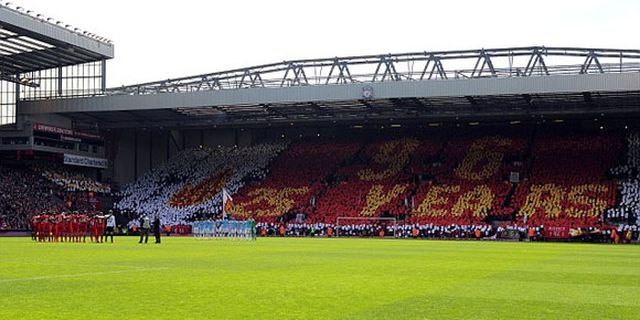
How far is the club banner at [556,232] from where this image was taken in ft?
168

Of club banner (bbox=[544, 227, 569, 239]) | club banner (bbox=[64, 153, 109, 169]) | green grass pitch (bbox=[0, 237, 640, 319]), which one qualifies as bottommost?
green grass pitch (bbox=[0, 237, 640, 319])

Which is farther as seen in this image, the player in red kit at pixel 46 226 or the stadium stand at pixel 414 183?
the stadium stand at pixel 414 183

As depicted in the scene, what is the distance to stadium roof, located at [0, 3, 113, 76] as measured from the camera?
51.2 meters

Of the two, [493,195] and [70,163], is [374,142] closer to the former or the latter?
[493,195]

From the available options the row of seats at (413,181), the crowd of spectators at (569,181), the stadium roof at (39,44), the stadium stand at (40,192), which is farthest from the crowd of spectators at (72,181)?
the crowd of spectators at (569,181)

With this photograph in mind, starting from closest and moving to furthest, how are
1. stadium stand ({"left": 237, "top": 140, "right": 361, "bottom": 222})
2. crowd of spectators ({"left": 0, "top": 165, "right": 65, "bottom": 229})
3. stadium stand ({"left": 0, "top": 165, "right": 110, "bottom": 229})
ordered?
crowd of spectators ({"left": 0, "top": 165, "right": 65, "bottom": 229}) → stadium stand ({"left": 0, "top": 165, "right": 110, "bottom": 229}) → stadium stand ({"left": 237, "top": 140, "right": 361, "bottom": 222})

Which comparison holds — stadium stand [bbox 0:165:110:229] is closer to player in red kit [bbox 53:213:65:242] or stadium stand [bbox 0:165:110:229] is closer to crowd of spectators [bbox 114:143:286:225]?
crowd of spectators [bbox 114:143:286:225]

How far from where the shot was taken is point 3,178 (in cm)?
6191

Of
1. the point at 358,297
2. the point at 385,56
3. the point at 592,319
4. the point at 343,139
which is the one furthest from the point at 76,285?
the point at 343,139

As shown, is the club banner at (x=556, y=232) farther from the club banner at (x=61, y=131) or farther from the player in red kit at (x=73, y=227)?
the club banner at (x=61, y=131)

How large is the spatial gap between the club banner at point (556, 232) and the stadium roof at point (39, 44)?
3417cm

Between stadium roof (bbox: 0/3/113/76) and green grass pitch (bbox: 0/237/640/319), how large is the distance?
32.0 m

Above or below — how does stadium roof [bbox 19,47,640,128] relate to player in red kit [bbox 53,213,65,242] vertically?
above

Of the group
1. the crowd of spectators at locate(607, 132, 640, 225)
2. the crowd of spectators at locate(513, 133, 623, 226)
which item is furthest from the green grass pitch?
the crowd of spectators at locate(513, 133, 623, 226)
